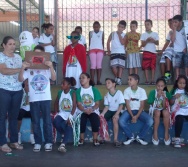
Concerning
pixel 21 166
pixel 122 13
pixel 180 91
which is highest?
pixel 122 13

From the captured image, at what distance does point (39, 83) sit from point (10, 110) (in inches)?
27.4

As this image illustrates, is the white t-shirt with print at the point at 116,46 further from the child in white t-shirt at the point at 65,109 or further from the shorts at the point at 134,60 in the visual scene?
the child in white t-shirt at the point at 65,109

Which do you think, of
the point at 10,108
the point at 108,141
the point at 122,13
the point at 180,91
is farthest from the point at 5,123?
the point at 122,13

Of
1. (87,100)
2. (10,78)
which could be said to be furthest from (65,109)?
(10,78)

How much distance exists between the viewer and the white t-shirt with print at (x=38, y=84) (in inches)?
301

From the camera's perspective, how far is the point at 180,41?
10172 millimetres

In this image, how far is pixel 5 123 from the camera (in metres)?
8.02

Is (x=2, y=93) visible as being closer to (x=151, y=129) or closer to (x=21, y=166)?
(x=21, y=166)

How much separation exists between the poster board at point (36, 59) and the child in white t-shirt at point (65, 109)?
0.93 m

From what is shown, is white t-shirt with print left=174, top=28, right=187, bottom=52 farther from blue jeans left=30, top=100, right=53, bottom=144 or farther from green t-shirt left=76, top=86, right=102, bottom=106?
Answer: blue jeans left=30, top=100, right=53, bottom=144

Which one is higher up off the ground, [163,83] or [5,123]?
[163,83]

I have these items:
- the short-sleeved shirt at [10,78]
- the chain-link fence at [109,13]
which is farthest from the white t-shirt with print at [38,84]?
the chain-link fence at [109,13]

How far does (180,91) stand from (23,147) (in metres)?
3.09

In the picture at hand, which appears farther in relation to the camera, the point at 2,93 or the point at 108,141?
the point at 108,141
